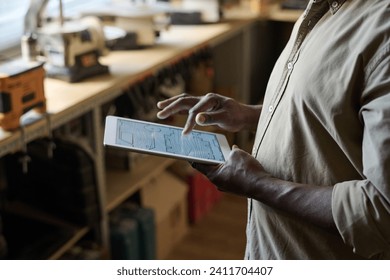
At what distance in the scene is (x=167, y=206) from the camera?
2797 millimetres

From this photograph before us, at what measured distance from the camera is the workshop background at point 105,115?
2029mm

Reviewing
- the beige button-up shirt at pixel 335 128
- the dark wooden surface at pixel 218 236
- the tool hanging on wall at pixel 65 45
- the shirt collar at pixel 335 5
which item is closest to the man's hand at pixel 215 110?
the beige button-up shirt at pixel 335 128

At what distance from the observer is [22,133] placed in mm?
1740

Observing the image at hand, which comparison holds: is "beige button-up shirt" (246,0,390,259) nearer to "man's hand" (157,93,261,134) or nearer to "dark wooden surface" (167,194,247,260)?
"man's hand" (157,93,261,134)

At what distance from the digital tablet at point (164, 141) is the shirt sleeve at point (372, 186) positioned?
289mm

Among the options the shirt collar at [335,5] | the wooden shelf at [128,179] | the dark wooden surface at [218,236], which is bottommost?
the dark wooden surface at [218,236]

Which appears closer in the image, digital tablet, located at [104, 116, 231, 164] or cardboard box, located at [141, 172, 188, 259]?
digital tablet, located at [104, 116, 231, 164]

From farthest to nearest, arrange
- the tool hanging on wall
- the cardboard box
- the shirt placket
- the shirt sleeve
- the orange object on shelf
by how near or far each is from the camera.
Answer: the cardboard box → the tool hanging on wall → the orange object on shelf → the shirt placket → the shirt sleeve

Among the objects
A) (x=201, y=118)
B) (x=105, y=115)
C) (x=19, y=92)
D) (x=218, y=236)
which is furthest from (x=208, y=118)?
(x=218, y=236)

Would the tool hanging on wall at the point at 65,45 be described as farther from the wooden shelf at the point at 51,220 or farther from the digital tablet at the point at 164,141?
the digital tablet at the point at 164,141

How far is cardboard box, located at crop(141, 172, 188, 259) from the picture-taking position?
275 centimetres

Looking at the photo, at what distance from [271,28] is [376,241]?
10.5ft

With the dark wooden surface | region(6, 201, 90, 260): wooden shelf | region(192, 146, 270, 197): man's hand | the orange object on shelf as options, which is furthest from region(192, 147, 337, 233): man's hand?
the dark wooden surface

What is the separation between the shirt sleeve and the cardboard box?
175 cm
